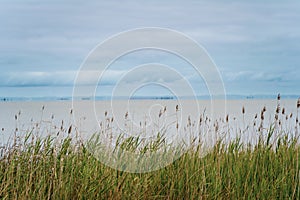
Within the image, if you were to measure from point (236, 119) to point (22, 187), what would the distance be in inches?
127

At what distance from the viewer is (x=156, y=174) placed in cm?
541

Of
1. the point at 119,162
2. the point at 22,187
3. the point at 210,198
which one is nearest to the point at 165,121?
the point at 119,162

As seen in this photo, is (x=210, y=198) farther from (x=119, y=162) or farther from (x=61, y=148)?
(x=61, y=148)

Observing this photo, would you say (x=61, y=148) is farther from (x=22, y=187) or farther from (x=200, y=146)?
(x=200, y=146)

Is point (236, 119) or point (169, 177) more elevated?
point (236, 119)

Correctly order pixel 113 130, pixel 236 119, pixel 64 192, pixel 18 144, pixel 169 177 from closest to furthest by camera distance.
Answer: pixel 64 192 → pixel 169 177 → pixel 18 144 → pixel 113 130 → pixel 236 119

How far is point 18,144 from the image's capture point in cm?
588

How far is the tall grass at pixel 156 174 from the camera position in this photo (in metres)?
5.00

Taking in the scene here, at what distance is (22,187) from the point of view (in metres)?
5.20

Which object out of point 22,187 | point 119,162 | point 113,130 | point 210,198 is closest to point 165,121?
point 113,130

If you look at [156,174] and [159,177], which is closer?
[159,177]

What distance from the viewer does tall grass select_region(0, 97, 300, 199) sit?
500 centimetres

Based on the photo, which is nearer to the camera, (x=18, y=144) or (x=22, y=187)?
(x=22, y=187)

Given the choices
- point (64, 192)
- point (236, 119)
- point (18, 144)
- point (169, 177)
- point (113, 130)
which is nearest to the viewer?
point (64, 192)
